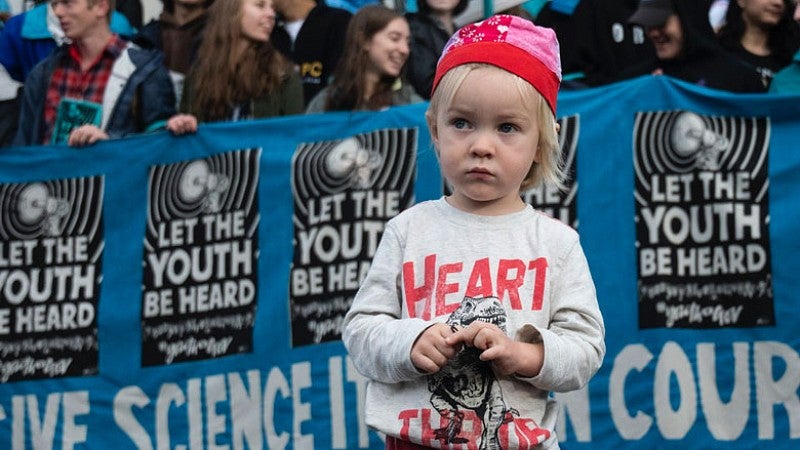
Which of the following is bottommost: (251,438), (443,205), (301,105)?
(251,438)

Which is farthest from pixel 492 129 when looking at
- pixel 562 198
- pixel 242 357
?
pixel 242 357

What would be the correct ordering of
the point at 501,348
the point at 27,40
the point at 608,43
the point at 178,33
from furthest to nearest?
1. the point at 27,40
2. the point at 178,33
3. the point at 608,43
4. the point at 501,348

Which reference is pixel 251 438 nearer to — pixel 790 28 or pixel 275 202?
pixel 275 202

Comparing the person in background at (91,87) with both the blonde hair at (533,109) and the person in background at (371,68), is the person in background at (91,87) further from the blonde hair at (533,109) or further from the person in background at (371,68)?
the blonde hair at (533,109)

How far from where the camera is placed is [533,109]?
3.16 m

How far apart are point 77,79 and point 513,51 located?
15.6 ft

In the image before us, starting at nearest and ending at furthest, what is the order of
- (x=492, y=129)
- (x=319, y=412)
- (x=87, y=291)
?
(x=492, y=129) < (x=319, y=412) < (x=87, y=291)

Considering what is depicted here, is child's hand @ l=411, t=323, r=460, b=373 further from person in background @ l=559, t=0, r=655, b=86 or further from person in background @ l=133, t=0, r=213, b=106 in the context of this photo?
person in background @ l=133, t=0, r=213, b=106

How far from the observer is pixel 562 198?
20.8ft

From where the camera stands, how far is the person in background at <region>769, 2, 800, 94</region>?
Result: 21.9ft

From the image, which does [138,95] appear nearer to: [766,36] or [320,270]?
[320,270]

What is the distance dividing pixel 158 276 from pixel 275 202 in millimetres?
689

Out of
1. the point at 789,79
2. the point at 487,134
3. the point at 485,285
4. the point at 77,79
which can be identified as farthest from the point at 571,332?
the point at 77,79

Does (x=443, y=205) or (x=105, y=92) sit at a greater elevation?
(x=105, y=92)
